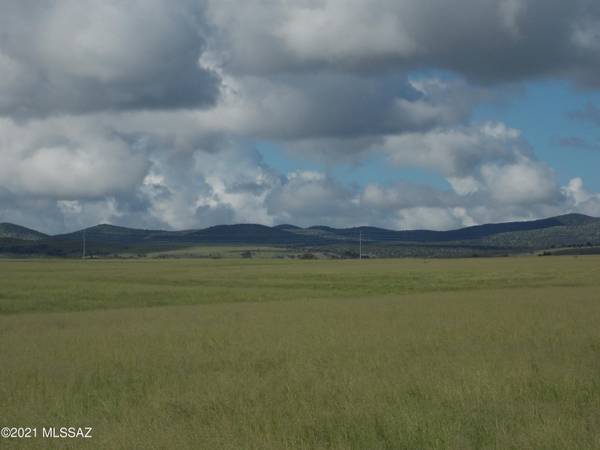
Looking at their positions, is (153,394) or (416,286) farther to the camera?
(416,286)

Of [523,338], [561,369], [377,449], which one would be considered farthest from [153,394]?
[523,338]

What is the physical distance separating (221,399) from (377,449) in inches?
157

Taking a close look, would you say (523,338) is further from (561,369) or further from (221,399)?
(221,399)

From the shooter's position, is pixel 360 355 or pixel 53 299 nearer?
pixel 360 355

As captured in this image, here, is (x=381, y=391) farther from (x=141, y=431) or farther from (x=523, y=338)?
(x=523, y=338)

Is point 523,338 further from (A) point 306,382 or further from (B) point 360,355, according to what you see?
(A) point 306,382

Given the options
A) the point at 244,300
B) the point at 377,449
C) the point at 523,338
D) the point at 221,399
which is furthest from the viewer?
the point at 244,300

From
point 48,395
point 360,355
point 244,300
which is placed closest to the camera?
point 48,395

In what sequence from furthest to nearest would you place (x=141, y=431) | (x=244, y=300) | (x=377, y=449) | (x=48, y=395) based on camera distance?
1. (x=244, y=300)
2. (x=48, y=395)
3. (x=141, y=431)
4. (x=377, y=449)

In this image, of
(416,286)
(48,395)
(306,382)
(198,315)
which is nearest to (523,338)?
(306,382)

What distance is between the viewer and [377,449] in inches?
408

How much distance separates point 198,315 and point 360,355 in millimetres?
17424

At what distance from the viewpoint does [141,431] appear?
11391 mm

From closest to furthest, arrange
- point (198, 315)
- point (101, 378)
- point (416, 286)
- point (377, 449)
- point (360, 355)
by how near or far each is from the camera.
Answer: point (377, 449) → point (101, 378) → point (360, 355) → point (198, 315) → point (416, 286)
